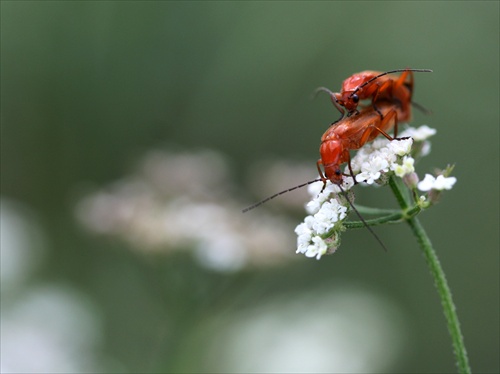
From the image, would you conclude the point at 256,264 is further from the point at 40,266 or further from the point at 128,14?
the point at 128,14

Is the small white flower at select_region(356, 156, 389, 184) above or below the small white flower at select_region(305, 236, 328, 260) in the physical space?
above

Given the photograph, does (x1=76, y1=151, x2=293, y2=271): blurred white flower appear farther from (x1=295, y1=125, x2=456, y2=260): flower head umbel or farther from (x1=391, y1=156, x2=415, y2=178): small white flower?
(x1=391, y1=156, x2=415, y2=178): small white flower

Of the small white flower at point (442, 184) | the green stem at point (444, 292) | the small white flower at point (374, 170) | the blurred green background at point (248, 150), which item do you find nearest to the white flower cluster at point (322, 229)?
the small white flower at point (374, 170)

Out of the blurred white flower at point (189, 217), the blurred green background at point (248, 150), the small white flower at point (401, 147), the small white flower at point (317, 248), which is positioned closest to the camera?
the small white flower at point (317, 248)

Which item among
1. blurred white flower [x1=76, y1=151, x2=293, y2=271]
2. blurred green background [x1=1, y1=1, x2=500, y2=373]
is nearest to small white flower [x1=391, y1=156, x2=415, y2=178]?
blurred white flower [x1=76, y1=151, x2=293, y2=271]

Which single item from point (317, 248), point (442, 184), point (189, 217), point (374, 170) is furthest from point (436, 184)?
point (189, 217)

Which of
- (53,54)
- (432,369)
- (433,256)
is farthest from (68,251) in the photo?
(433,256)

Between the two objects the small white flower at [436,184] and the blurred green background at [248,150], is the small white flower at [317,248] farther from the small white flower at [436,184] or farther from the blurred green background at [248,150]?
the blurred green background at [248,150]
